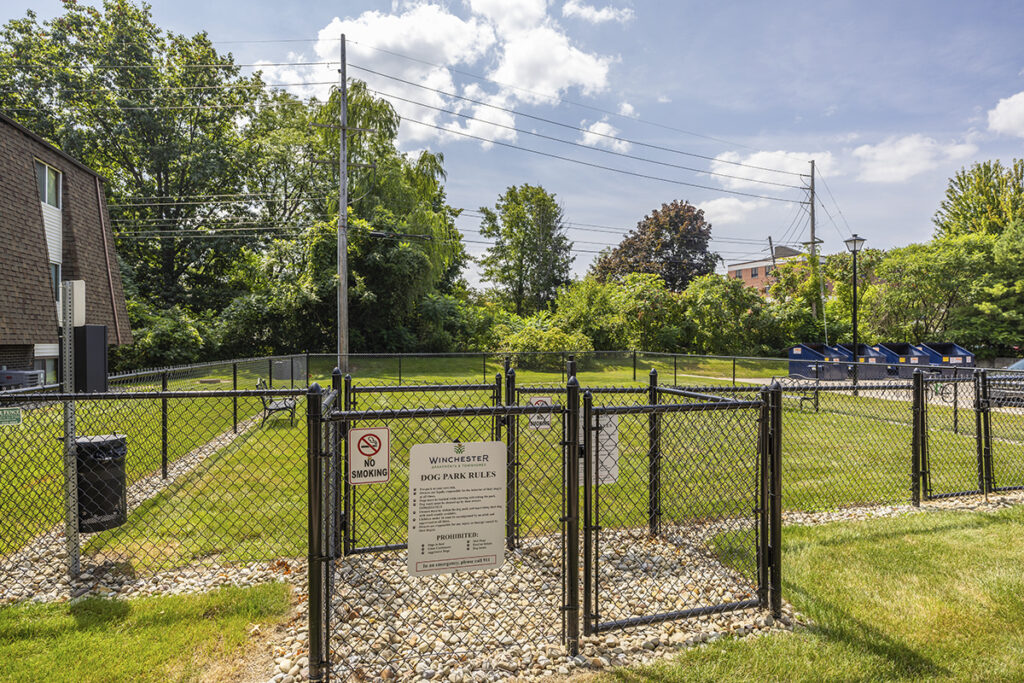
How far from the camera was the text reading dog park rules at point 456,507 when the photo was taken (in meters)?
2.97

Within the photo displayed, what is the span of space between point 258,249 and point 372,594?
102ft

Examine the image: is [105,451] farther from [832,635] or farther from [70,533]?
[832,635]

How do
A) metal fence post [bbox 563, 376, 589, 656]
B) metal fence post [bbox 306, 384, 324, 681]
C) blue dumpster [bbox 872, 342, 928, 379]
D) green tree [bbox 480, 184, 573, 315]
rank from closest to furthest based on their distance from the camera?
1. metal fence post [bbox 306, 384, 324, 681]
2. metal fence post [bbox 563, 376, 589, 656]
3. blue dumpster [bbox 872, 342, 928, 379]
4. green tree [bbox 480, 184, 573, 315]

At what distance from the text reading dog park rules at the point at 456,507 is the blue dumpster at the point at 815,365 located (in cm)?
1531

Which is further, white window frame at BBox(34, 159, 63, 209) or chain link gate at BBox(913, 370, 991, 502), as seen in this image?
white window frame at BBox(34, 159, 63, 209)

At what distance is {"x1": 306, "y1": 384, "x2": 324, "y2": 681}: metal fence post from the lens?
8.87 feet

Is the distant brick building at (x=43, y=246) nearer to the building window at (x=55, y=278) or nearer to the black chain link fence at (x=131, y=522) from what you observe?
the building window at (x=55, y=278)

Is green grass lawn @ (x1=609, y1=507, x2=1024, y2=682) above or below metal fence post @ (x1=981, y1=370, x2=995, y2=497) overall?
below

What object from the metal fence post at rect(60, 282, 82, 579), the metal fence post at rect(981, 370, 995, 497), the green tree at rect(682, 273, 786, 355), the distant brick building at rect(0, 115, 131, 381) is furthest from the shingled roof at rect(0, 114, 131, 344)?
the green tree at rect(682, 273, 786, 355)

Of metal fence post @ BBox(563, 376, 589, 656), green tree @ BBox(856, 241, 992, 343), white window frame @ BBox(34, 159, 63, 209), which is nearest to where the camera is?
metal fence post @ BBox(563, 376, 589, 656)

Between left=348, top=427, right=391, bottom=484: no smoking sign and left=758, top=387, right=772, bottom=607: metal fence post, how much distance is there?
2.40 meters

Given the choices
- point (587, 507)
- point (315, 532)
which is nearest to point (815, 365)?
point (587, 507)

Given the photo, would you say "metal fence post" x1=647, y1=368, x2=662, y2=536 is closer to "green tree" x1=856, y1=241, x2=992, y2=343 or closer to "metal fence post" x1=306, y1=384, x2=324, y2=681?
"metal fence post" x1=306, y1=384, x2=324, y2=681

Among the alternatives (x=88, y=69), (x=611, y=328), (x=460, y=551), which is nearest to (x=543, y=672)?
(x=460, y=551)
